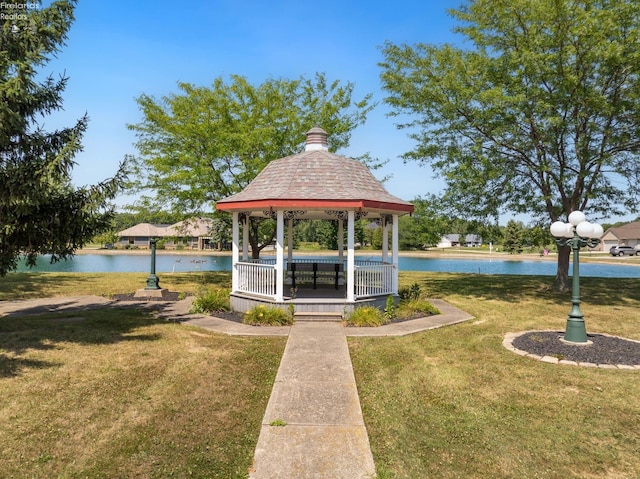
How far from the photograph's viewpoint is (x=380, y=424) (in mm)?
4523

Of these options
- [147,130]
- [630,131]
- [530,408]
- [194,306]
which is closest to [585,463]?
[530,408]

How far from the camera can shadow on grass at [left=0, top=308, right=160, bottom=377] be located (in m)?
6.66

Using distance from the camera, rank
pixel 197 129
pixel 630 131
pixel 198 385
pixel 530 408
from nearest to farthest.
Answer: pixel 530 408, pixel 198 385, pixel 630 131, pixel 197 129

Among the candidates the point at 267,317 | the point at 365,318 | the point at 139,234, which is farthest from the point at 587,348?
the point at 139,234

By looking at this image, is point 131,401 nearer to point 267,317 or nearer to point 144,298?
point 267,317

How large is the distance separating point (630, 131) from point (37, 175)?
1790cm

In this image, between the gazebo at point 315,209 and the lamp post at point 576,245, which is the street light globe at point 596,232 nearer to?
the lamp post at point 576,245

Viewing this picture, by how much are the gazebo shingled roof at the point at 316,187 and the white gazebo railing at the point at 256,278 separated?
5.67 ft

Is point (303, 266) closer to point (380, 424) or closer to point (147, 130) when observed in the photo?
point (380, 424)

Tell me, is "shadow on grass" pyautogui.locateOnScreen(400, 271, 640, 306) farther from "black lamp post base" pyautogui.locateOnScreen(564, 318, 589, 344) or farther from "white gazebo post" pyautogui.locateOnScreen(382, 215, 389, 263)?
"black lamp post base" pyautogui.locateOnScreen(564, 318, 589, 344)

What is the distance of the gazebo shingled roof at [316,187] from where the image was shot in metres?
10.1

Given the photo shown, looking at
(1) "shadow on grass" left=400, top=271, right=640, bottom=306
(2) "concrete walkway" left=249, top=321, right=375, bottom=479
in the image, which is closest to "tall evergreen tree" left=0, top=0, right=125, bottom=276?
(2) "concrete walkway" left=249, top=321, right=375, bottom=479

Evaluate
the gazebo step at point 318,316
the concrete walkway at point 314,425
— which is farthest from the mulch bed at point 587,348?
the gazebo step at point 318,316

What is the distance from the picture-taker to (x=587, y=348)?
24.6ft
